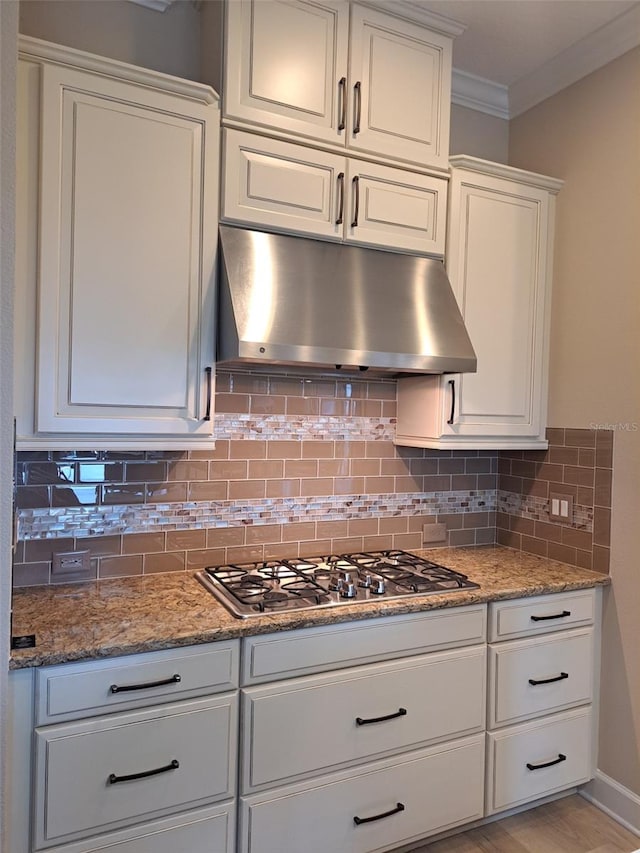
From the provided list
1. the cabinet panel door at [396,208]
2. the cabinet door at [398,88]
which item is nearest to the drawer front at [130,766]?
the cabinet panel door at [396,208]

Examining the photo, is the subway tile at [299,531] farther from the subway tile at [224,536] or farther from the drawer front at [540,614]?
the drawer front at [540,614]

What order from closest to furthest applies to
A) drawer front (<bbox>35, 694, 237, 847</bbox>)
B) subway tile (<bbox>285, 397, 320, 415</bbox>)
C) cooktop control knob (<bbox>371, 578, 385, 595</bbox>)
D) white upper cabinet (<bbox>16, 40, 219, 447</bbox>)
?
drawer front (<bbox>35, 694, 237, 847</bbox>)
white upper cabinet (<bbox>16, 40, 219, 447</bbox>)
cooktop control knob (<bbox>371, 578, 385, 595</bbox>)
subway tile (<bbox>285, 397, 320, 415</bbox>)

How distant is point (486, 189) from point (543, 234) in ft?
1.18

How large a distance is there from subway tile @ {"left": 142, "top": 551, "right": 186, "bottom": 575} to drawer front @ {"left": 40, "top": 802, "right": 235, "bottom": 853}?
818mm

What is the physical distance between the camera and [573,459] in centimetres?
261

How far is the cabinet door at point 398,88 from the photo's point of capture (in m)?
2.19

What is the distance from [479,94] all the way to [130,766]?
3.03 meters

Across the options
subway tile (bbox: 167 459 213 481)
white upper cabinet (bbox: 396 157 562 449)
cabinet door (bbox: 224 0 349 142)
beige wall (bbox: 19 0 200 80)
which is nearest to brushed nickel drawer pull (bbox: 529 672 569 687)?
white upper cabinet (bbox: 396 157 562 449)

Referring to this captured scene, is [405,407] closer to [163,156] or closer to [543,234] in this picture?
[543,234]

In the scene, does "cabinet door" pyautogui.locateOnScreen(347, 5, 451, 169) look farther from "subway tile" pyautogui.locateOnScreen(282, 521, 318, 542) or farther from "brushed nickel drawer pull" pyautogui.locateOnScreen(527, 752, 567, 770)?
"brushed nickel drawer pull" pyautogui.locateOnScreen(527, 752, 567, 770)

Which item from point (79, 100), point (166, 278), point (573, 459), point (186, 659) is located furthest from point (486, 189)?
point (186, 659)

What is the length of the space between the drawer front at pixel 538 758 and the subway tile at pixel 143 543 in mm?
1415

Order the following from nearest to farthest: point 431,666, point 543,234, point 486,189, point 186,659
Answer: point 186,659 < point 431,666 < point 486,189 < point 543,234

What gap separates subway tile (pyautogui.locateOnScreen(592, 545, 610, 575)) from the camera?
2.46 meters
